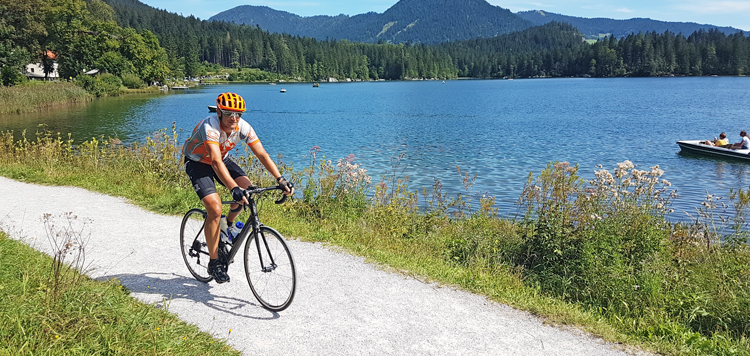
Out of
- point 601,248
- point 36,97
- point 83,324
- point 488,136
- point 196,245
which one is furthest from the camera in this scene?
point 36,97

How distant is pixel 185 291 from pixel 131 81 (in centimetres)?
10494

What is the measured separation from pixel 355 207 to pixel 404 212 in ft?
3.79

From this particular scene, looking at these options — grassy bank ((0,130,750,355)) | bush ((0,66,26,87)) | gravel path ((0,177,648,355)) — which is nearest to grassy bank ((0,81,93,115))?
bush ((0,66,26,87))

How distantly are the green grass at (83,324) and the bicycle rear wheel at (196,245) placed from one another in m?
1.21

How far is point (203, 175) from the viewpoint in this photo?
641 centimetres

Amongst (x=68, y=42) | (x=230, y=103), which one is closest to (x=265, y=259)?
(x=230, y=103)

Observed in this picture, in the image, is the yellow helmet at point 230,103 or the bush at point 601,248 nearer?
the yellow helmet at point 230,103

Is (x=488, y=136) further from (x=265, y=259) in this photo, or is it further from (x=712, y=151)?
(x=265, y=259)

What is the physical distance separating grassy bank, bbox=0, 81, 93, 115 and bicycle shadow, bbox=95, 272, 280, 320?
2129 inches

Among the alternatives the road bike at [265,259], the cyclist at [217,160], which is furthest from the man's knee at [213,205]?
the road bike at [265,259]

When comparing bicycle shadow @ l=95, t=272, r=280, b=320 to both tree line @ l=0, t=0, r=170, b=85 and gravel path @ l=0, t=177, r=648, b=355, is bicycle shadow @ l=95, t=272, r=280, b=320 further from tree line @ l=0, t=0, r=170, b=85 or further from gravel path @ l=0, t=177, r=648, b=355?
tree line @ l=0, t=0, r=170, b=85

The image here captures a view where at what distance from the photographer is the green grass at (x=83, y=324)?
4.39 meters

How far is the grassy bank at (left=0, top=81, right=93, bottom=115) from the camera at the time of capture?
52.4m

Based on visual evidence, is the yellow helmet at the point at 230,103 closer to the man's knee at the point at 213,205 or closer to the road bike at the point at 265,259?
the road bike at the point at 265,259
